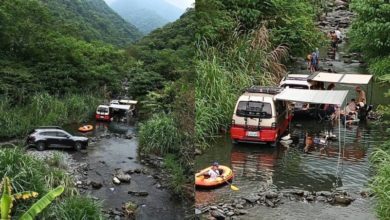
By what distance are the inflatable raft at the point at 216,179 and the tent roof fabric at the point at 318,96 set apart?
657 millimetres

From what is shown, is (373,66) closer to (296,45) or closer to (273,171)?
(296,45)

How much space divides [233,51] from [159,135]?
0.98 meters

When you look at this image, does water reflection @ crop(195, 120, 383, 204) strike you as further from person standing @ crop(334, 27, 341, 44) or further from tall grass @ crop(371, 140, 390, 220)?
person standing @ crop(334, 27, 341, 44)

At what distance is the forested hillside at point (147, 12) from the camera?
13.5 feet

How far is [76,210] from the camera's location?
368cm

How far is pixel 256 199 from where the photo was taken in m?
3.06

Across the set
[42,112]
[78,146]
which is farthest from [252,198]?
[42,112]

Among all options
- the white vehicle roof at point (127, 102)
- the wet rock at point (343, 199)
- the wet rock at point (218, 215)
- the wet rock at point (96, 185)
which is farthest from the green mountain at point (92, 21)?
the wet rock at point (343, 199)

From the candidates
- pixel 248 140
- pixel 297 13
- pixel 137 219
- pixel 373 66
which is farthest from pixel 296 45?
pixel 137 219

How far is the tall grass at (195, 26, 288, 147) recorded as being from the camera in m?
3.52

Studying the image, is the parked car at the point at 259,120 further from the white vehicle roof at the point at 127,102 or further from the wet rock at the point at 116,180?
the wet rock at the point at 116,180

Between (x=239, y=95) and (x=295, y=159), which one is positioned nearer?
(x=295, y=159)

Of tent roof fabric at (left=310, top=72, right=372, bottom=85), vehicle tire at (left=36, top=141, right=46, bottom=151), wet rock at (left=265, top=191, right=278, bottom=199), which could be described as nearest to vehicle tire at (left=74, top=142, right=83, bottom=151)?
vehicle tire at (left=36, top=141, right=46, bottom=151)

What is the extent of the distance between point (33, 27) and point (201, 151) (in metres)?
1.73
